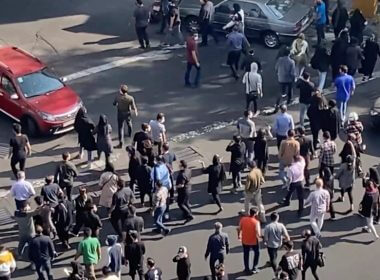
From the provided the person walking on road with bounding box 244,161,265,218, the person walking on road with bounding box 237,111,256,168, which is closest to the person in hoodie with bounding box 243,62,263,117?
the person walking on road with bounding box 237,111,256,168

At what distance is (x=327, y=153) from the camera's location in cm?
2194

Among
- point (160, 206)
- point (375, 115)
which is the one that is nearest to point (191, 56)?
point (375, 115)

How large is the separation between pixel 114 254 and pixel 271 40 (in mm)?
12771

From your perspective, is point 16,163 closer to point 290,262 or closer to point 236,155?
point 236,155

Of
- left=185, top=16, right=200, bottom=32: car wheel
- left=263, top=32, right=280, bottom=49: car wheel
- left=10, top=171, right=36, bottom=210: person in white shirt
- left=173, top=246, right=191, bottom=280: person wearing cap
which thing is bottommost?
left=173, top=246, right=191, bottom=280: person wearing cap

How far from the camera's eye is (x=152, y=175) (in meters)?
21.3

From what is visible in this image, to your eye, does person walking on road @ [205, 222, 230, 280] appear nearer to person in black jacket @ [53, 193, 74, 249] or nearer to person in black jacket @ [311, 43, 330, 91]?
person in black jacket @ [53, 193, 74, 249]

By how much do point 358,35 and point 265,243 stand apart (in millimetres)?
11600

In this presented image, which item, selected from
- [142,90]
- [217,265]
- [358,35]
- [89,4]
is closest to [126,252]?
[217,265]

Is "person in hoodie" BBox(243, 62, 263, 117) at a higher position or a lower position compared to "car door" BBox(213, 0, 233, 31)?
lower

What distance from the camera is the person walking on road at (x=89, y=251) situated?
1898 centimetres

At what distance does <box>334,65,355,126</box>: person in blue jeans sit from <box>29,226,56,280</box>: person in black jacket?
29.7ft

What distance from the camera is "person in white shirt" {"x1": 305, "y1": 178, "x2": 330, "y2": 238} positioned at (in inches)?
803

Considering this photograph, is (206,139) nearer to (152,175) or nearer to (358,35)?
(152,175)
